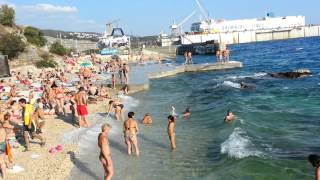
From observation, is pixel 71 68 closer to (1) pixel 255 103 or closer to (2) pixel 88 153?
(1) pixel 255 103

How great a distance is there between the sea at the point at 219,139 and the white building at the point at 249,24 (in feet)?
380

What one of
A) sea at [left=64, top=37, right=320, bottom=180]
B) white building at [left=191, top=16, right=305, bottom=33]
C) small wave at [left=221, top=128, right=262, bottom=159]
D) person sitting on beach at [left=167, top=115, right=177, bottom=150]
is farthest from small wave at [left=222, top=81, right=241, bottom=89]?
white building at [left=191, top=16, right=305, bottom=33]

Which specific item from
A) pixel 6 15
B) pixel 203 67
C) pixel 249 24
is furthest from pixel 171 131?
pixel 249 24

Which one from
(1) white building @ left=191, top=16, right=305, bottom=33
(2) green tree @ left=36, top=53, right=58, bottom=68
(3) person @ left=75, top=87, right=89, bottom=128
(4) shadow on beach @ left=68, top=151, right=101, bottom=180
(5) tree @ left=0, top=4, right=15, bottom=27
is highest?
(1) white building @ left=191, top=16, right=305, bottom=33

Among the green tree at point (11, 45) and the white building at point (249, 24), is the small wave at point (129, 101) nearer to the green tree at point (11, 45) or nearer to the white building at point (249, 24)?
the green tree at point (11, 45)

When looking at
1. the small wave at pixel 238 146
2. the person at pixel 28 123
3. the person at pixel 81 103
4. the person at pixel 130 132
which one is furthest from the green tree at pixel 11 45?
the person at pixel 130 132

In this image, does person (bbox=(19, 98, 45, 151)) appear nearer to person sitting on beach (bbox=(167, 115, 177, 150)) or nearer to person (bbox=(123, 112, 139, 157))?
person (bbox=(123, 112, 139, 157))

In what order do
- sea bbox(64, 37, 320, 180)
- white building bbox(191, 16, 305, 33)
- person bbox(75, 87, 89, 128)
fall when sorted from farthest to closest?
white building bbox(191, 16, 305, 33) < person bbox(75, 87, 89, 128) < sea bbox(64, 37, 320, 180)

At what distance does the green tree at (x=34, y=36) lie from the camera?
58.3m

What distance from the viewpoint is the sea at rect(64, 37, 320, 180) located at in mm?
12578

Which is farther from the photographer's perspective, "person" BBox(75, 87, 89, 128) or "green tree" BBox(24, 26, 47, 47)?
"green tree" BBox(24, 26, 47, 47)

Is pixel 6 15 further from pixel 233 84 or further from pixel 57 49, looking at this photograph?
pixel 233 84

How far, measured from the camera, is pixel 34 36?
196ft

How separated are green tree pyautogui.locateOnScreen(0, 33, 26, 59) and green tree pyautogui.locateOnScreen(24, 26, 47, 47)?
969cm
